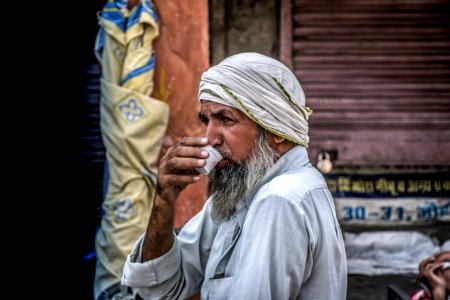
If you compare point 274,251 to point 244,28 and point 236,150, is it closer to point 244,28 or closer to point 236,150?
point 236,150

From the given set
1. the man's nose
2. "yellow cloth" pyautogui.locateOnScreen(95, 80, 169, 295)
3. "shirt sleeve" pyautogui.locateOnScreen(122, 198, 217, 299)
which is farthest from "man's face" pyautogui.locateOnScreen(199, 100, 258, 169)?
"yellow cloth" pyautogui.locateOnScreen(95, 80, 169, 295)

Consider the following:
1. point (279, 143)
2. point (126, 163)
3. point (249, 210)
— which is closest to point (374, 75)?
point (126, 163)

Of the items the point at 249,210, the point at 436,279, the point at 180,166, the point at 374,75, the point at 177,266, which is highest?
the point at 374,75

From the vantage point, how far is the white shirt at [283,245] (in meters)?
1.68

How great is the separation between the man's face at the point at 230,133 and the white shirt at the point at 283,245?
0.13 meters

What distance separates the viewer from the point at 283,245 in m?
1.68

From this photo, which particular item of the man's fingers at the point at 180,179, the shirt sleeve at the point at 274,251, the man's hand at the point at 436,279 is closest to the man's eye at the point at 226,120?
the man's fingers at the point at 180,179

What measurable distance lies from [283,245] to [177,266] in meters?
0.65

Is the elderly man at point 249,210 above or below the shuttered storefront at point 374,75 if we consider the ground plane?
below

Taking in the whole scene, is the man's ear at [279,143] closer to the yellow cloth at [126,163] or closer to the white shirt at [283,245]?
the white shirt at [283,245]

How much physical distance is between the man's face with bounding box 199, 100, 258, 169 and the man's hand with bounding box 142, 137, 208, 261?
0.07 metres

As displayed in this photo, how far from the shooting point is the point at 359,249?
4957 millimetres

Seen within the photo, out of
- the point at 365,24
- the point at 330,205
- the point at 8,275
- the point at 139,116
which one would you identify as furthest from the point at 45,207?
the point at 330,205

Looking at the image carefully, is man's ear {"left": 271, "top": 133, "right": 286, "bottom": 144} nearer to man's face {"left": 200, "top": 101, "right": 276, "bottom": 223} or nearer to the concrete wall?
man's face {"left": 200, "top": 101, "right": 276, "bottom": 223}
